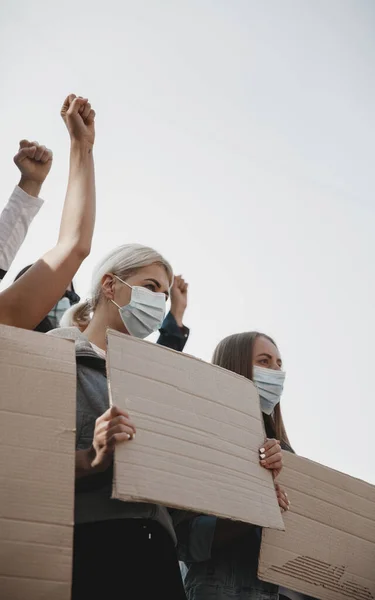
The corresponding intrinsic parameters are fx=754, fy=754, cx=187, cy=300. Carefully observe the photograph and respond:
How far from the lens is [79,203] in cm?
212

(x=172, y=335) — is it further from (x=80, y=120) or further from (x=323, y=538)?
(x=80, y=120)

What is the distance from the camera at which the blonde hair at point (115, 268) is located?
112 inches

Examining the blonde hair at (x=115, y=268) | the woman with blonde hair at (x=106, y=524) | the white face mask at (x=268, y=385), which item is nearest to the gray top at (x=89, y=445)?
the woman with blonde hair at (x=106, y=524)

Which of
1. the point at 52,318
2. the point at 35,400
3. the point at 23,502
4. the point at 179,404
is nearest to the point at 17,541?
the point at 23,502

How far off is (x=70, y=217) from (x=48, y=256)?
5.7 inches

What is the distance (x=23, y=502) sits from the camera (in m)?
1.69

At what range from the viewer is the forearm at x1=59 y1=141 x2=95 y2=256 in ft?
6.74

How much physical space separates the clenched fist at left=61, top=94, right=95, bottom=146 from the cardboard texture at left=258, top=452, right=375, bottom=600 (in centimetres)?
127

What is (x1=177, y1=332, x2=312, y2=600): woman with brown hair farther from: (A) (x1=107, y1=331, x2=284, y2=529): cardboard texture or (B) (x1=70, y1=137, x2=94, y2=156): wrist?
(B) (x1=70, y1=137, x2=94, y2=156): wrist

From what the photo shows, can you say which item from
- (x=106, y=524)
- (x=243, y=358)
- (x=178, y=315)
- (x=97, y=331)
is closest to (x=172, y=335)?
(x=178, y=315)

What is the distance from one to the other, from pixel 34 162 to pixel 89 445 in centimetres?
89

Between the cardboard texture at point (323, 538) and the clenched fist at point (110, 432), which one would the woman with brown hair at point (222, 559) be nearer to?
the cardboard texture at point (323, 538)

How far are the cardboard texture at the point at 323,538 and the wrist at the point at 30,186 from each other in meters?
1.22

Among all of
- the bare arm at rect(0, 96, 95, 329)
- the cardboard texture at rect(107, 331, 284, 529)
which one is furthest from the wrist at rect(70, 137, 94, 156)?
the cardboard texture at rect(107, 331, 284, 529)
